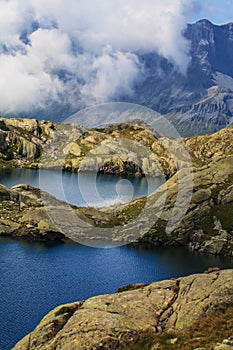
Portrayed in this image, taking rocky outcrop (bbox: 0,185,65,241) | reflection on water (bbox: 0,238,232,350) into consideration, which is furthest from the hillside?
reflection on water (bbox: 0,238,232,350)

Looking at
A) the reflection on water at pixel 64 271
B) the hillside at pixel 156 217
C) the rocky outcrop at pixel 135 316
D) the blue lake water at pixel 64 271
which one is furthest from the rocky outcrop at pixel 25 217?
the rocky outcrop at pixel 135 316

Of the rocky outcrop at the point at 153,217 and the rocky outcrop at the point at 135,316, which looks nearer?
the rocky outcrop at the point at 135,316

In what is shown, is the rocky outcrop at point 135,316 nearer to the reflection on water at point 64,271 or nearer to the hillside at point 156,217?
the reflection on water at point 64,271

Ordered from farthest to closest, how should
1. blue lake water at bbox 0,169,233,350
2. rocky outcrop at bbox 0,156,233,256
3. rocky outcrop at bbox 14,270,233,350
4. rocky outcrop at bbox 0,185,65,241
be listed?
rocky outcrop at bbox 0,156,233,256, rocky outcrop at bbox 0,185,65,241, blue lake water at bbox 0,169,233,350, rocky outcrop at bbox 14,270,233,350

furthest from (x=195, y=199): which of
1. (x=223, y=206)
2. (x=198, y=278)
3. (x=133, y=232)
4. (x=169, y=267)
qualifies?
(x=198, y=278)

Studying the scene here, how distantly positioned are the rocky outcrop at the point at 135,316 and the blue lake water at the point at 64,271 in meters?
20.1

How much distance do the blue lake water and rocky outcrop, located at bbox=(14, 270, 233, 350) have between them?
20054 millimetres

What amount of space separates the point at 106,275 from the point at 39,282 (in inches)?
650

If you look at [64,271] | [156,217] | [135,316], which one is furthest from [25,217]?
[135,316]

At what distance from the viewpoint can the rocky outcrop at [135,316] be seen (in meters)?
41.6

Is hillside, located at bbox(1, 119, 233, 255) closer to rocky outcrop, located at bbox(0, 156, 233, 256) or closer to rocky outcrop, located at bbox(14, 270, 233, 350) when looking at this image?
rocky outcrop, located at bbox(0, 156, 233, 256)

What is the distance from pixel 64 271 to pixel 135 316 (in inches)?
2101

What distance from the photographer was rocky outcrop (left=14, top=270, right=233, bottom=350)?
1638 inches

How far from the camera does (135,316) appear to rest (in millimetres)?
45062
